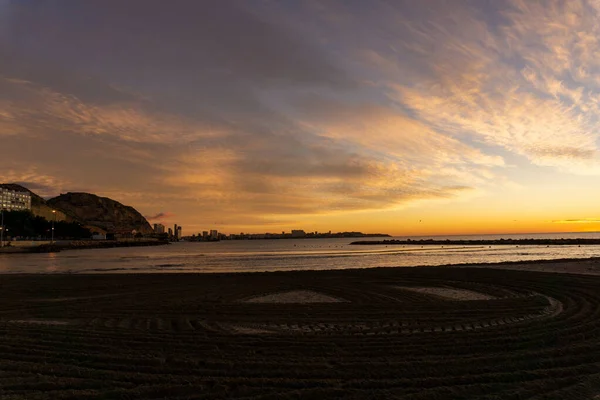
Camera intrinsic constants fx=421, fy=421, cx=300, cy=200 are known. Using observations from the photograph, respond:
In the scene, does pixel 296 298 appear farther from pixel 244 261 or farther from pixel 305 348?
pixel 244 261

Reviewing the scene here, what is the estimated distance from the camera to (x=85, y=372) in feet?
22.6

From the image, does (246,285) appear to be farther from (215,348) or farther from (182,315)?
(215,348)

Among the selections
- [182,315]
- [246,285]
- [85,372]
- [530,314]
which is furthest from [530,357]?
[246,285]

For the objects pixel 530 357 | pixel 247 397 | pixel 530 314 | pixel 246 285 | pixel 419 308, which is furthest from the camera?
pixel 246 285

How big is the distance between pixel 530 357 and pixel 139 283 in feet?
67.5

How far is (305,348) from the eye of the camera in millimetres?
8664

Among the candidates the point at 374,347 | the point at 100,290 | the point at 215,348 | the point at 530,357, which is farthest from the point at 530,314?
the point at 100,290

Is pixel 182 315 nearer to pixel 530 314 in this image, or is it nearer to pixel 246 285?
pixel 246 285

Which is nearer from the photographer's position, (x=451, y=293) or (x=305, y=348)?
(x=305, y=348)

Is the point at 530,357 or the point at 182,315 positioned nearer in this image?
the point at 530,357

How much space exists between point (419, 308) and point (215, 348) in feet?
26.0

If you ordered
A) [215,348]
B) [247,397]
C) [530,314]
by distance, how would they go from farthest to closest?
[530,314] → [215,348] → [247,397]

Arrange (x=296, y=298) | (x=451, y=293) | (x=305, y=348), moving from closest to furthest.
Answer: (x=305, y=348) < (x=296, y=298) < (x=451, y=293)

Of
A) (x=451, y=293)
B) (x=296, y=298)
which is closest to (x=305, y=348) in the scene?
(x=296, y=298)
